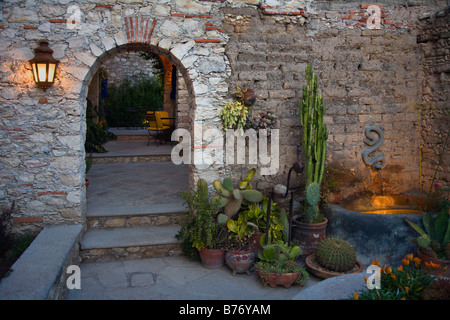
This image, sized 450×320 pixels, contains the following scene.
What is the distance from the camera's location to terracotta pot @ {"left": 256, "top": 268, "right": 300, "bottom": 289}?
4.04m

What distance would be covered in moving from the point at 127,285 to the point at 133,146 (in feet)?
22.5

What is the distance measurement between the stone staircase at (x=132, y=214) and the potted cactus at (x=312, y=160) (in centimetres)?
155

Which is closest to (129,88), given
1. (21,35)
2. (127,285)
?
(21,35)

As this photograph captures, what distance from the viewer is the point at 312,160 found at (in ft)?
16.4

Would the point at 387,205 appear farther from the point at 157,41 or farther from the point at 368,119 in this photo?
the point at 157,41

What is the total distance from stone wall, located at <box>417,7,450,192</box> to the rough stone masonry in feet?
0.05

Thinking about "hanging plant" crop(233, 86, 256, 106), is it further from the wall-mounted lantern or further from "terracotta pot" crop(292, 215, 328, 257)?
the wall-mounted lantern

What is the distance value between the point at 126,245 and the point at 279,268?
178cm

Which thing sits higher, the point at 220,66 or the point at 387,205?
the point at 220,66

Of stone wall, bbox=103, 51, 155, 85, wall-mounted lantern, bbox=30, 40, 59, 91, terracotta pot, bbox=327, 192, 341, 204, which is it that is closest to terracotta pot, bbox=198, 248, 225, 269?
terracotta pot, bbox=327, 192, 341, 204

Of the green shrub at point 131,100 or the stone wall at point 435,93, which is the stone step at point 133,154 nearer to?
the green shrub at point 131,100

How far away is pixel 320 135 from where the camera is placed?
4.82m

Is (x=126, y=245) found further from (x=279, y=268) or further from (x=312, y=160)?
(x=312, y=160)
